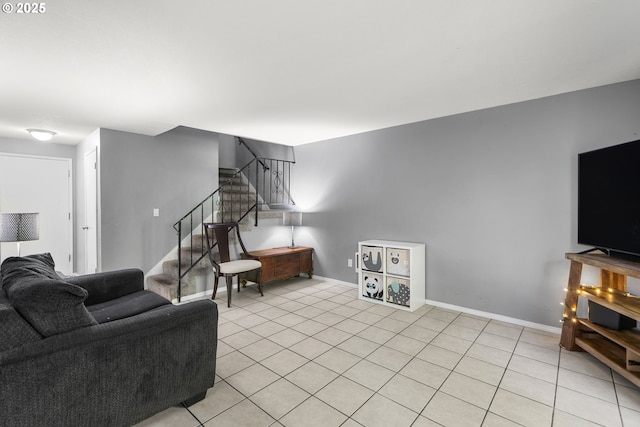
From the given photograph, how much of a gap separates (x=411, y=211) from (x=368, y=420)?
8.94 feet

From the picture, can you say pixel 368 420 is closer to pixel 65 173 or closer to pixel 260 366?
pixel 260 366

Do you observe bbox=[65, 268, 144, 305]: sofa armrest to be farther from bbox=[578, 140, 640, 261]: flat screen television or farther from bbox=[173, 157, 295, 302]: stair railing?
bbox=[578, 140, 640, 261]: flat screen television

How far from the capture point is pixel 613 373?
2.32 m

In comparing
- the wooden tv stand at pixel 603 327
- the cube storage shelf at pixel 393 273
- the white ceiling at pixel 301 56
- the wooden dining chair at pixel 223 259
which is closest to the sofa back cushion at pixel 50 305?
the white ceiling at pixel 301 56

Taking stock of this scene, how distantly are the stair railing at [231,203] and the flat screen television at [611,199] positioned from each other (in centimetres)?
382

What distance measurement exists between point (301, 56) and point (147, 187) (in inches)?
126


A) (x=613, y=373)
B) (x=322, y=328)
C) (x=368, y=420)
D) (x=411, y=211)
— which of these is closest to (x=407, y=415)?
(x=368, y=420)

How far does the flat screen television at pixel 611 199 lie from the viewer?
2.21 meters

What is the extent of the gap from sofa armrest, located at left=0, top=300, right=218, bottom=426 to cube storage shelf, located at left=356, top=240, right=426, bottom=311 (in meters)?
2.46

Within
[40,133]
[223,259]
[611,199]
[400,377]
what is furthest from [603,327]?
[40,133]

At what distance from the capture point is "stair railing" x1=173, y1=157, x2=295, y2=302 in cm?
438

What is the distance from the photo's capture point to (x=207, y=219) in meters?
4.84

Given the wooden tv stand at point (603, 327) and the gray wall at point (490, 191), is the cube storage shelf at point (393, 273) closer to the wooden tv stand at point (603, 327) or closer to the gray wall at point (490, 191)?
the gray wall at point (490, 191)

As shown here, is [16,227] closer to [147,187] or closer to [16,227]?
[16,227]
